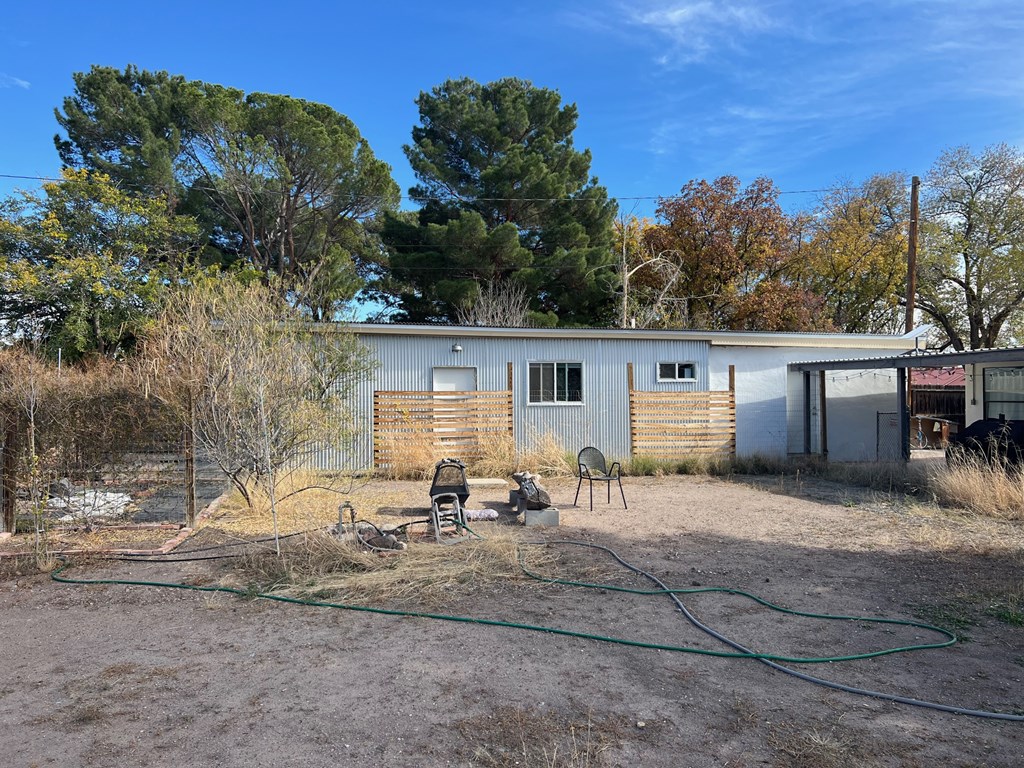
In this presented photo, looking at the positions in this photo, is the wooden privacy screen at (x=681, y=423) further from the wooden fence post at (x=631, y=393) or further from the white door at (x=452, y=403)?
the white door at (x=452, y=403)

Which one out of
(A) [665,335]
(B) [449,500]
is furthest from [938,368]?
(B) [449,500]

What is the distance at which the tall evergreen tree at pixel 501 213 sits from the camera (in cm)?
2281

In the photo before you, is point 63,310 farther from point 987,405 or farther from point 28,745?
point 987,405

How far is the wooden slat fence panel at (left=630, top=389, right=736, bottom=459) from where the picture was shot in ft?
45.9

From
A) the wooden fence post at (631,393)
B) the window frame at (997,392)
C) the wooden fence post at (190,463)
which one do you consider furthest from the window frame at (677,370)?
the wooden fence post at (190,463)

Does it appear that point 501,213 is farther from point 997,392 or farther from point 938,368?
point 997,392

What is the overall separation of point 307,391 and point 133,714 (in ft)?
19.3

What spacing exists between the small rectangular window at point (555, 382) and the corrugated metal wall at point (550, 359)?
12 cm

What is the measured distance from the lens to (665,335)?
557 inches

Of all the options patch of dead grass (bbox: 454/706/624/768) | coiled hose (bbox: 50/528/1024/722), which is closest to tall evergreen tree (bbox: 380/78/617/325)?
coiled hose (bbox: 50/528/1024/722)

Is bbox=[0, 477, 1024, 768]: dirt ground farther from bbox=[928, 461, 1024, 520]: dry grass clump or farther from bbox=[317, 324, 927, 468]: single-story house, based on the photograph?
bbox=[317, 324, 927, 468]: single-story house

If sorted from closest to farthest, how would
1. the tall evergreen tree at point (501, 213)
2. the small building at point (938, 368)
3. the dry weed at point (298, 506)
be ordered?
the dry weed at point (298, 506) → the small building at point (938, 368) → the tall evergreen tree at point (501, 213)

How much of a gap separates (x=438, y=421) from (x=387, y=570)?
7723 millimetres

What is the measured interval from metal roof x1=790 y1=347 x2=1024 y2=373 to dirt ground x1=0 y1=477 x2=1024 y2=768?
5098mm
